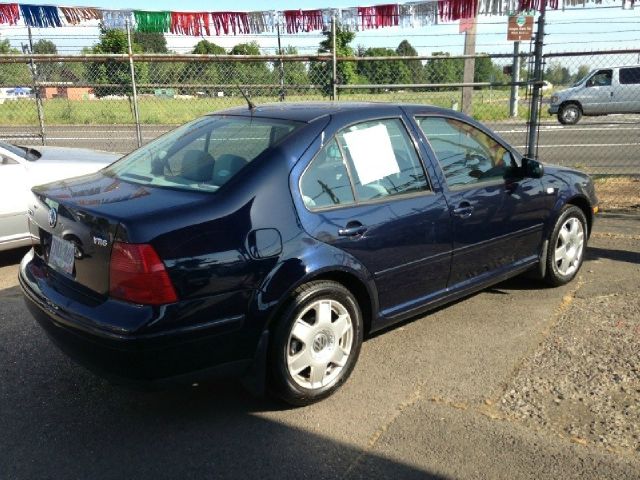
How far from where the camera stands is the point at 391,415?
3.11 m

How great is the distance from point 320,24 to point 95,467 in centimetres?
899

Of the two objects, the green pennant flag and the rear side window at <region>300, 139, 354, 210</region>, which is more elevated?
the green pennant flag

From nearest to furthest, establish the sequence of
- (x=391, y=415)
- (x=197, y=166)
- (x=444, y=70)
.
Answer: (x=391, y=415)
(x=197, y=166)
(x=444, y=70)

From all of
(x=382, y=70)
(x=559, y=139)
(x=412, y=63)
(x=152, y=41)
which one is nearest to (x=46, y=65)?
(x=152, y=41)

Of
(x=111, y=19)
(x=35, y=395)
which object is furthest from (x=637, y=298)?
(x=111, y=19)

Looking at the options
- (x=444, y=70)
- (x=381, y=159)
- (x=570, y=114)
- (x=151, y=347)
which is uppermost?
(x=444, y=70)

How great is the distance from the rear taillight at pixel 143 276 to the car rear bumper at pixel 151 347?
52 millimetres

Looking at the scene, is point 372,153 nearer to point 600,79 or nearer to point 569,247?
point 569,247

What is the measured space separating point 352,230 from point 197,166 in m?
0.96

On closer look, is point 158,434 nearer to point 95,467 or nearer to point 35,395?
point 95,467

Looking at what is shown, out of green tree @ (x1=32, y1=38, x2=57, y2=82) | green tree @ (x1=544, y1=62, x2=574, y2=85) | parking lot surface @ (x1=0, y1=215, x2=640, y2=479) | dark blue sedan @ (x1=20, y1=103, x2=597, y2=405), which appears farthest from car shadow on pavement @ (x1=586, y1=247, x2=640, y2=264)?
green tree @ (x1=32, y1=38, x2=57, y2=82)

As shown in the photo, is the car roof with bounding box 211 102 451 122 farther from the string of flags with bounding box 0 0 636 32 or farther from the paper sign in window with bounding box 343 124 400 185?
the string of flags with bounding box 0 0 636 32

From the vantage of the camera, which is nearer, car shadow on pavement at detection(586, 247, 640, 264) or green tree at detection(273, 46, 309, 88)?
car shadow on pavement at detection(586, 247, 640, 264)

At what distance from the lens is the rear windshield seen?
126 inches
